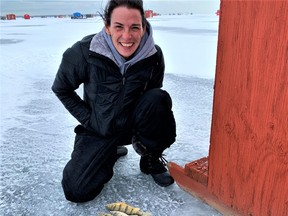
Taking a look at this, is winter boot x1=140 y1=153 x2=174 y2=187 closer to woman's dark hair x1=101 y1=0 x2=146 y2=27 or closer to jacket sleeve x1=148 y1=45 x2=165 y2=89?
jacket sleeve x1=148 y1=45 x2=165 y2=89

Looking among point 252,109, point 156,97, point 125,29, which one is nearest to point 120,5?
point 125,29

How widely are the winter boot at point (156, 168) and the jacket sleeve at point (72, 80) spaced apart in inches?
16.4

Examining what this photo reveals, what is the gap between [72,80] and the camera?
182 centimetres

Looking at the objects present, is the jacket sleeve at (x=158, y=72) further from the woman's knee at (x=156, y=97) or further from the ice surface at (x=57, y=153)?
the ice surface at (x=57, y=153)

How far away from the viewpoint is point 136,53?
1763 mm

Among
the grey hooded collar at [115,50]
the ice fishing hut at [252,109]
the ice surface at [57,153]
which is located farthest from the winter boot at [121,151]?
the ice fishing hut at [252,109]

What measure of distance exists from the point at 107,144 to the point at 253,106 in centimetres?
85

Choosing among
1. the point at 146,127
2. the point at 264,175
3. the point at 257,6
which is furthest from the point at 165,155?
the point at 257,6

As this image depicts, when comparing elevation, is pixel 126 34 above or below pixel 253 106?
above

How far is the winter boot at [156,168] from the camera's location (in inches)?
73.5

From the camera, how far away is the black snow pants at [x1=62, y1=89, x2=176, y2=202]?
169cm

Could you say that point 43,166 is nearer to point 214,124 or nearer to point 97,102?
point 97,102

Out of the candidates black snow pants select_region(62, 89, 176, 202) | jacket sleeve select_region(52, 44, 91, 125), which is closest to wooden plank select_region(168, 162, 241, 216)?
black snow pants select_region(62, 89, 176, 202)

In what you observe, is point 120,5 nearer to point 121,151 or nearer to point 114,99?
point 114,99
